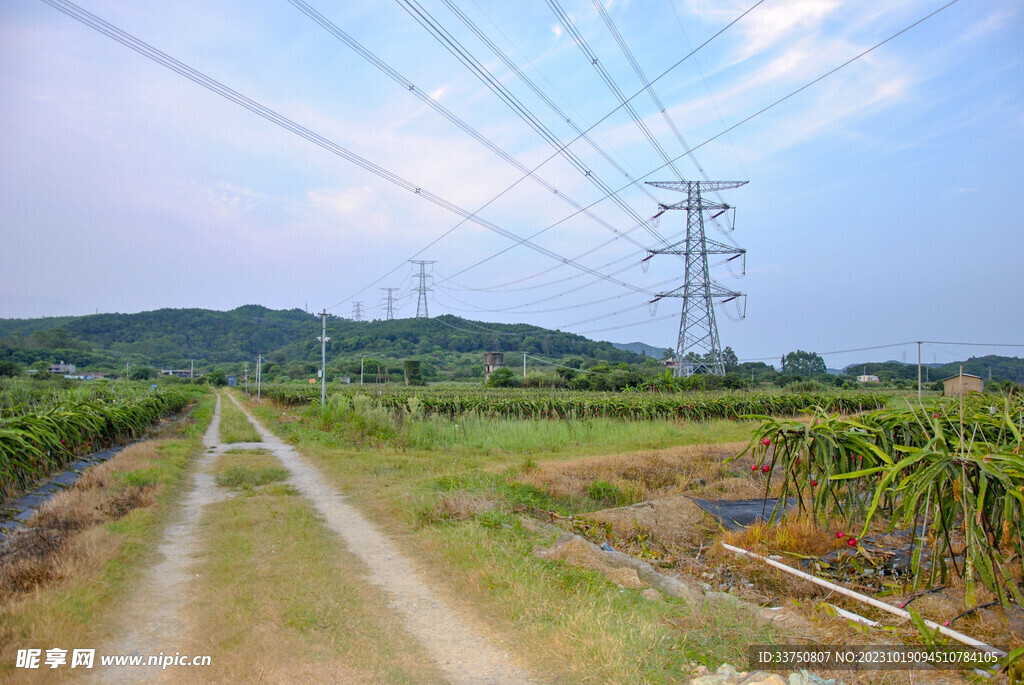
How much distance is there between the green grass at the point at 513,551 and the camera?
12.5 feet

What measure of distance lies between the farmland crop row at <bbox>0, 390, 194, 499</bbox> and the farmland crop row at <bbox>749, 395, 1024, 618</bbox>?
10227 mm

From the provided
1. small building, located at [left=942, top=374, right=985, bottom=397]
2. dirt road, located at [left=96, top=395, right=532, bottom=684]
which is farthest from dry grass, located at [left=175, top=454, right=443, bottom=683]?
small building, located at [left=942, top=374, right=985, bottom=397]

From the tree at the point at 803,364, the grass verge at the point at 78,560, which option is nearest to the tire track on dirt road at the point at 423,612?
the grass verge at the point at 78,560

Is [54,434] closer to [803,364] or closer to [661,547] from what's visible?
[661,547]

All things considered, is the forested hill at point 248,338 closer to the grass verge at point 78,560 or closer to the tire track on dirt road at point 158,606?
the grass verge at point 78,560

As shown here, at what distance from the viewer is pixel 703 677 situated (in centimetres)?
343

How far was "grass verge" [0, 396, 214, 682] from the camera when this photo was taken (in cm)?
409

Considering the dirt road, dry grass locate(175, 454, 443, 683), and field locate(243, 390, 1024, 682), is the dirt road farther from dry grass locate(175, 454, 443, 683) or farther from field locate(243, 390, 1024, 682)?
field locate(243, 390, 1024, 682)

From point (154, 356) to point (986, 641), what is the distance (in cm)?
10463

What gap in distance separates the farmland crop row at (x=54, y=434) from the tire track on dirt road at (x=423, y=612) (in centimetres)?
426

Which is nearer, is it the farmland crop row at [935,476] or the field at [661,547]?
the field at [661,547]

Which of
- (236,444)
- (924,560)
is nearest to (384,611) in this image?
(924,560)

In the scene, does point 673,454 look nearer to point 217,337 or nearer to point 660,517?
point 660,517

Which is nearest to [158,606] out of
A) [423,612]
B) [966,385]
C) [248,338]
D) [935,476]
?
[423,612]
